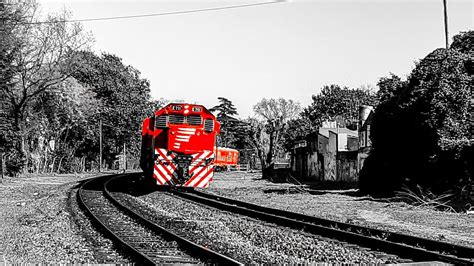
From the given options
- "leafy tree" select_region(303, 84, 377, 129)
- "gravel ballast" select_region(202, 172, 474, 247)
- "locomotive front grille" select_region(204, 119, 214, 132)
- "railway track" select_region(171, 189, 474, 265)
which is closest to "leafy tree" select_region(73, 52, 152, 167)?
"leafy tree" select_region(303, 84, 377, 129)

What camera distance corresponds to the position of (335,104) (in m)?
101

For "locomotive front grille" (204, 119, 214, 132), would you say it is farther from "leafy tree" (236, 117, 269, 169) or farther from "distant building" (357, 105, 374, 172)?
"leafy tree" (236, 117, 269, 169)

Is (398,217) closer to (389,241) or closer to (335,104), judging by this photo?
(389,241)

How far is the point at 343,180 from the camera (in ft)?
136

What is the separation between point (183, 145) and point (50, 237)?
32.8 feet

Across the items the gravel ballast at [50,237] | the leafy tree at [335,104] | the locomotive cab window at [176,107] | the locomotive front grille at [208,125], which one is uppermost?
the leafy tree at [335,104]

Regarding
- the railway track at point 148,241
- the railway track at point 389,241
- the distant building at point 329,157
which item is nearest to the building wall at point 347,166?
the distant building at point 329,157

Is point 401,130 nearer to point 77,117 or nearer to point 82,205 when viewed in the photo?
point 82,205

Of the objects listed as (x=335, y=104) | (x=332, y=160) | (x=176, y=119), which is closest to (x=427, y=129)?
(x=176, y=119)

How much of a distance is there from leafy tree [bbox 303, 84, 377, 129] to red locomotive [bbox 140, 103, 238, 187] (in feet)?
256

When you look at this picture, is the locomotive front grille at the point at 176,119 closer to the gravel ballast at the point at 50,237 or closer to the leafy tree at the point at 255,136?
the gravel ballast at the point at 50,237

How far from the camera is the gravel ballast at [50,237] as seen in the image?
9852mm

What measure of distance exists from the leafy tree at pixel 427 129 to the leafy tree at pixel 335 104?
71.7 m

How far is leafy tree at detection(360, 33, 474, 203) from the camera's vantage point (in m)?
21.7
